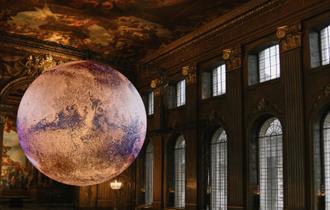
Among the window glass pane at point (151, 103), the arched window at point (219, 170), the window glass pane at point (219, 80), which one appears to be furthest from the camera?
the window glass pane at point (151, 103)

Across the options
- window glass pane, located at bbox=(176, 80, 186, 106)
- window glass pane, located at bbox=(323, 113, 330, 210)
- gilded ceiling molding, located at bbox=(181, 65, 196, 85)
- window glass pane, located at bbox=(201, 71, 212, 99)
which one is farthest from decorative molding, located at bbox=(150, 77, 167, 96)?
window glass pane, located at bbox=(323, 113, 330, 210)

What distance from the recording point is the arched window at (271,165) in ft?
47.7

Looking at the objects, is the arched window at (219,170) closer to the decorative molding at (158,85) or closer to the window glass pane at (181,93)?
the window glass pane at (181,93)

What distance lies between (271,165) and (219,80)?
424cm

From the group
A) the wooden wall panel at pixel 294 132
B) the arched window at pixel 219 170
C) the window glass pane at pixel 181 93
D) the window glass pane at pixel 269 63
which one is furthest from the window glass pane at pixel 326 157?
the window glass pane at pixel 181 93

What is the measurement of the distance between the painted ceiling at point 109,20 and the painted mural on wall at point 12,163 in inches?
364

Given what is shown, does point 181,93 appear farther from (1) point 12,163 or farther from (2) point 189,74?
(1) point 12,163

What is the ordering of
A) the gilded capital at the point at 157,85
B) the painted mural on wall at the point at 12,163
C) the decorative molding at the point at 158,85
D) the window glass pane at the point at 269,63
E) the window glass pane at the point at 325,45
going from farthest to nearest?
the painted mural on wall at the point at 12,163 < the gilded capital at the point at 157,85 < the decorative molding at the point at 158,85 < the window glass pane at the point at 269,63 < the window glass pane at the point at 325,45

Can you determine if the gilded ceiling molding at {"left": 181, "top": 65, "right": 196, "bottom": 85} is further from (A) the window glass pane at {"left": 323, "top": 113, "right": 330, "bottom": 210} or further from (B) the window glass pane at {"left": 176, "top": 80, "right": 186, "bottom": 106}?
(A) the window glass pane at {"left": 323, "top": 113, "right": 330, "bottom": 210}

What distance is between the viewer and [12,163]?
87.2 ft

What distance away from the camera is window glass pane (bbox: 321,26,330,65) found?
13.5m

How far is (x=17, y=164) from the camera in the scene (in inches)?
1048

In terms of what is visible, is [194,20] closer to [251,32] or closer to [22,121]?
[251,32]

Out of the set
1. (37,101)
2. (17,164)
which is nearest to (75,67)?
(37,101)
